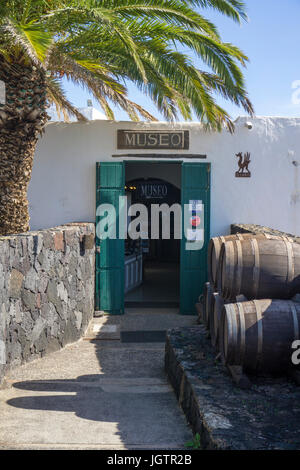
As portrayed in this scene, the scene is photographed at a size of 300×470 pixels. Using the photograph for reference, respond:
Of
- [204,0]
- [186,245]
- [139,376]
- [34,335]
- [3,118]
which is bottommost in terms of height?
[139,376]

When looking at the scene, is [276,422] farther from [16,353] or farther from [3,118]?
[3,118]

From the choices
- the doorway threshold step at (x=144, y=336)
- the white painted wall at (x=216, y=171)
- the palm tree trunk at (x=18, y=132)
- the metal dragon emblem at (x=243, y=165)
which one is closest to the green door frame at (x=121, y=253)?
the white painted wall at (x=216, y=171)

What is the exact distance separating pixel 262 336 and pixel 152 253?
14695mm

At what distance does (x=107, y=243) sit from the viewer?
33.2ft

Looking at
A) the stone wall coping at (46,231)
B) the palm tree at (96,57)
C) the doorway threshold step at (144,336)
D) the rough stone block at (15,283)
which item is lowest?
the doorway threshold step at (144,336)

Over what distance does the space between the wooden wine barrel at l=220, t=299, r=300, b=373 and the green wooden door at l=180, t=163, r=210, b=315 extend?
17.6 feet

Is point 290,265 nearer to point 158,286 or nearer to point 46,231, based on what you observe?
point 46,231

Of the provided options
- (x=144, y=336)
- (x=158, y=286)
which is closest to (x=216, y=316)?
(x=144, y=336)

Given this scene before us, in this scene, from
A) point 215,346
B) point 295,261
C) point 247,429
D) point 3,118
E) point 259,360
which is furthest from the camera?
point 3,118

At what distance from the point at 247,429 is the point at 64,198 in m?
7.34

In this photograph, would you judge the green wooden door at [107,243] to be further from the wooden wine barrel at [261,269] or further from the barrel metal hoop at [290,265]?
the barrel metal hoop at [290,265]

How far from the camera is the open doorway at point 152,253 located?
12.1 m

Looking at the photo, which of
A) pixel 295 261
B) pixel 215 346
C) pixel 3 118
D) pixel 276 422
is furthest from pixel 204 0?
pixel 276 422

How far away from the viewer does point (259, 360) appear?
4.75m
